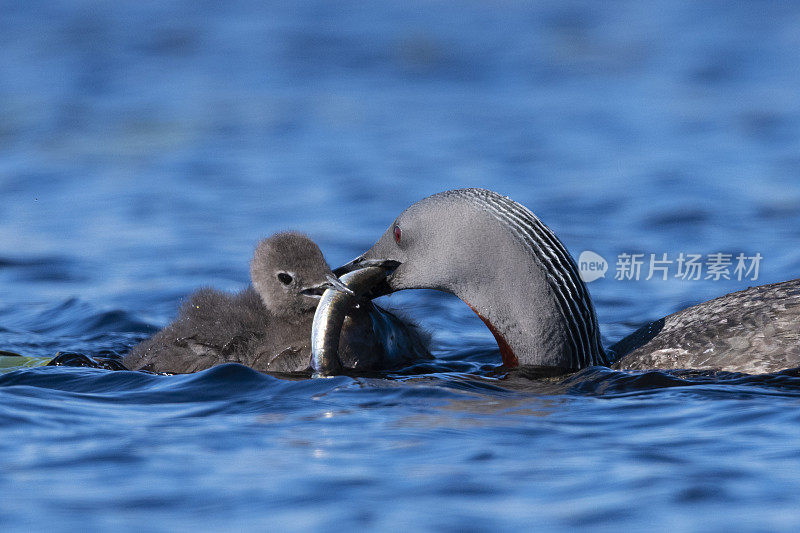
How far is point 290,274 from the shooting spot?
272 inches

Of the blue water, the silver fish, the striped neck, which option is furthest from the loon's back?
the silver fish

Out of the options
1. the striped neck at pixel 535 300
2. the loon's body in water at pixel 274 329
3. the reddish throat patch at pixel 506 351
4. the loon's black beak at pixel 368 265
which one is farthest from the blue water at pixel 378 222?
the loon's black beak at pixel 368 265

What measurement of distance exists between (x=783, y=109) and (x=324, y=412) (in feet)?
31.9

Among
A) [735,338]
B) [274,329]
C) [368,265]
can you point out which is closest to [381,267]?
[368,265]

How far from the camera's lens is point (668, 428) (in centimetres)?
559

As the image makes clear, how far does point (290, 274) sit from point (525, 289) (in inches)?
52.6

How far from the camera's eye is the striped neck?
21.7 ft

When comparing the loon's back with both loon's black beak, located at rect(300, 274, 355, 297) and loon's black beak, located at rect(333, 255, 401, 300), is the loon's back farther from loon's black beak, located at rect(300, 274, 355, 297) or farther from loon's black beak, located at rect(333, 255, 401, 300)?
loon's black beak, located at rect(300, 274, 355, 297)

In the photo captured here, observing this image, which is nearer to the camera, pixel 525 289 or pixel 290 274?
pixel 525 289

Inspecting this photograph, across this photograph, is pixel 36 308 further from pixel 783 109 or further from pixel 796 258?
pixel 783 109

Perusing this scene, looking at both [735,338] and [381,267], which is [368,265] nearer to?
[381,267]

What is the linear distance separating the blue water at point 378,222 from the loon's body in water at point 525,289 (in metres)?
0.20

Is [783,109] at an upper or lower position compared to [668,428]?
upper

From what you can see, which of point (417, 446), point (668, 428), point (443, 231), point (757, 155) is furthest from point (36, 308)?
point (757, 155)
